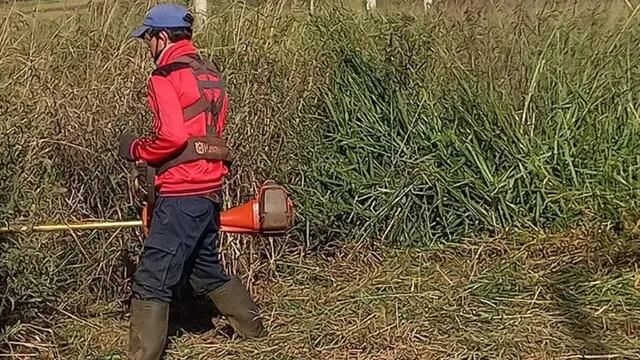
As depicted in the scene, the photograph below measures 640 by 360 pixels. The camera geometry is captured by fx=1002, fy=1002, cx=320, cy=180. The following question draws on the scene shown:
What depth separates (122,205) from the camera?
5934mm

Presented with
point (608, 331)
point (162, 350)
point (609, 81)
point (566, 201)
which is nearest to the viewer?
point (162, 350)

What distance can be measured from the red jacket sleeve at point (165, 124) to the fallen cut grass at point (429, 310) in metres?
1.20

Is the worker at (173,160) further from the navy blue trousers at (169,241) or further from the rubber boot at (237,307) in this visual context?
the rubber boot at (237,307)

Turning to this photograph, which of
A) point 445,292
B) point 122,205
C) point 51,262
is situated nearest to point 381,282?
point 445,292

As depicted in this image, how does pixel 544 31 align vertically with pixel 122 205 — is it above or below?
above

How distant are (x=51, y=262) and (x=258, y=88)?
1.77 metres

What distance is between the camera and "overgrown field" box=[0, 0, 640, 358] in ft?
17.9

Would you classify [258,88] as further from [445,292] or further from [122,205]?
[445,292]

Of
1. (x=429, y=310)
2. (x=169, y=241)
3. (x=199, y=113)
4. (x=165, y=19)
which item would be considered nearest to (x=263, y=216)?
(x=169, y=241)

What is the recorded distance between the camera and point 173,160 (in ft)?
16.1

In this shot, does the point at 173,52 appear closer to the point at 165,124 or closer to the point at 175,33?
the point at 175,33

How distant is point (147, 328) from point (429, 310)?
5.53ft

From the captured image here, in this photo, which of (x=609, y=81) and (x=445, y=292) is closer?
(x=445, y=292)

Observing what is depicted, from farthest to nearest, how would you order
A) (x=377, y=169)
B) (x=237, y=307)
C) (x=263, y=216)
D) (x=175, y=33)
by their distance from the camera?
(x=377, y=169) < (x=237, y=307) < (x=263, y=216) < (x=175, y=33)
